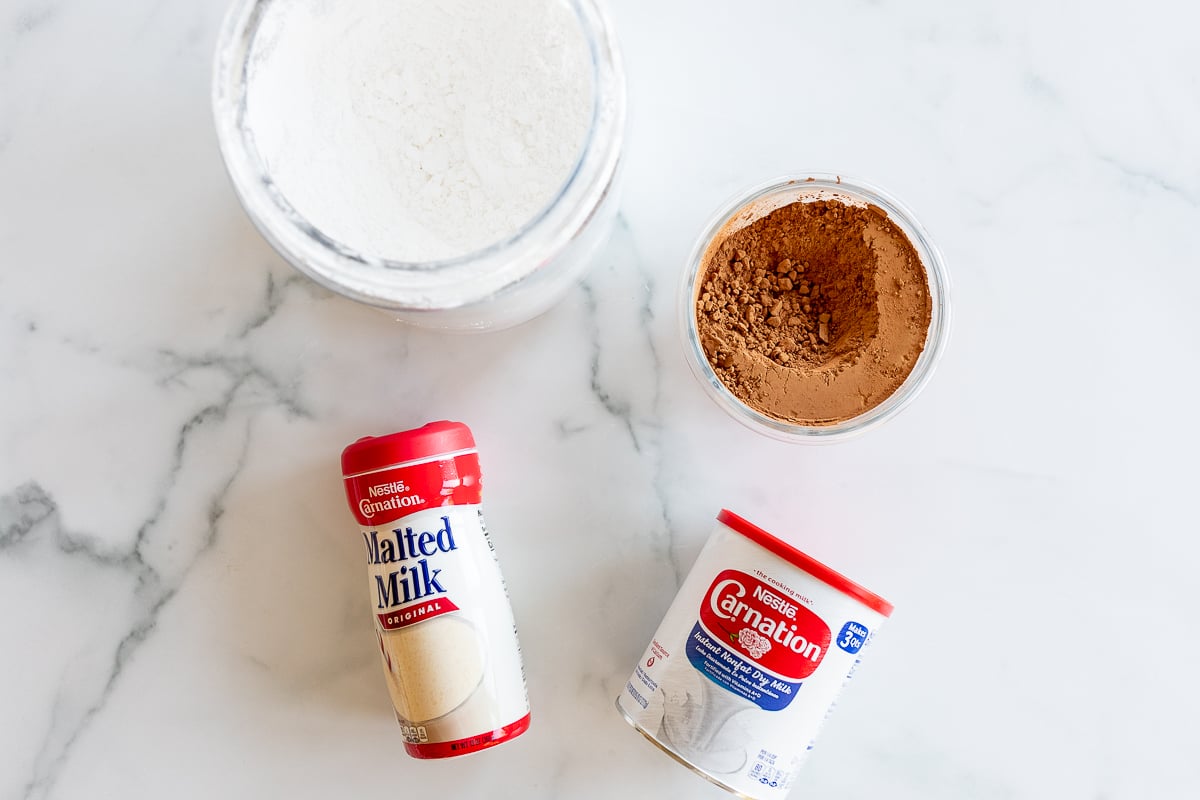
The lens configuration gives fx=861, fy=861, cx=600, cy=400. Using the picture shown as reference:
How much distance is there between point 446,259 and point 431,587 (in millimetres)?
270

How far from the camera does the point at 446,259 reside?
2.05ft

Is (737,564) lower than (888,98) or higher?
lower

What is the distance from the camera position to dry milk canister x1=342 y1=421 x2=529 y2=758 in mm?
702

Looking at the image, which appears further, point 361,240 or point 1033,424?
point 1033,424

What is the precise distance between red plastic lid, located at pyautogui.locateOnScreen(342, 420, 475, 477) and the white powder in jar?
15 cm

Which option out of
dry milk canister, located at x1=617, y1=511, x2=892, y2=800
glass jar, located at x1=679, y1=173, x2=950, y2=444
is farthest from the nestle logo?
glass jar, located at x1=679, y1=173, x2=950, y2=444

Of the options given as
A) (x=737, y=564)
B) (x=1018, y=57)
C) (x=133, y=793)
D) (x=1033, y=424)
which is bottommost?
(x=133, y=793)

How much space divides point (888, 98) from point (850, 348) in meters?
0.26

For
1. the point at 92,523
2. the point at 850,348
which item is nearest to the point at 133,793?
the point at 92,523

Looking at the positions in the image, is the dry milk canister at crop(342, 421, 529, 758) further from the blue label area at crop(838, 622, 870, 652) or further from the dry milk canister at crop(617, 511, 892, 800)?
the blue label area at crop(838, 622, 870, 652)

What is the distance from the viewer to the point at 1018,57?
833 mm

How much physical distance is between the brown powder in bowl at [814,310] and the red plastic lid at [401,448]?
9.2 inches

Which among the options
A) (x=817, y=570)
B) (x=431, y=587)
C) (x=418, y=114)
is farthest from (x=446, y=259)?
(x=817, y=570)

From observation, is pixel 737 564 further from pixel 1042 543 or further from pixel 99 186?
pixel 99 186
